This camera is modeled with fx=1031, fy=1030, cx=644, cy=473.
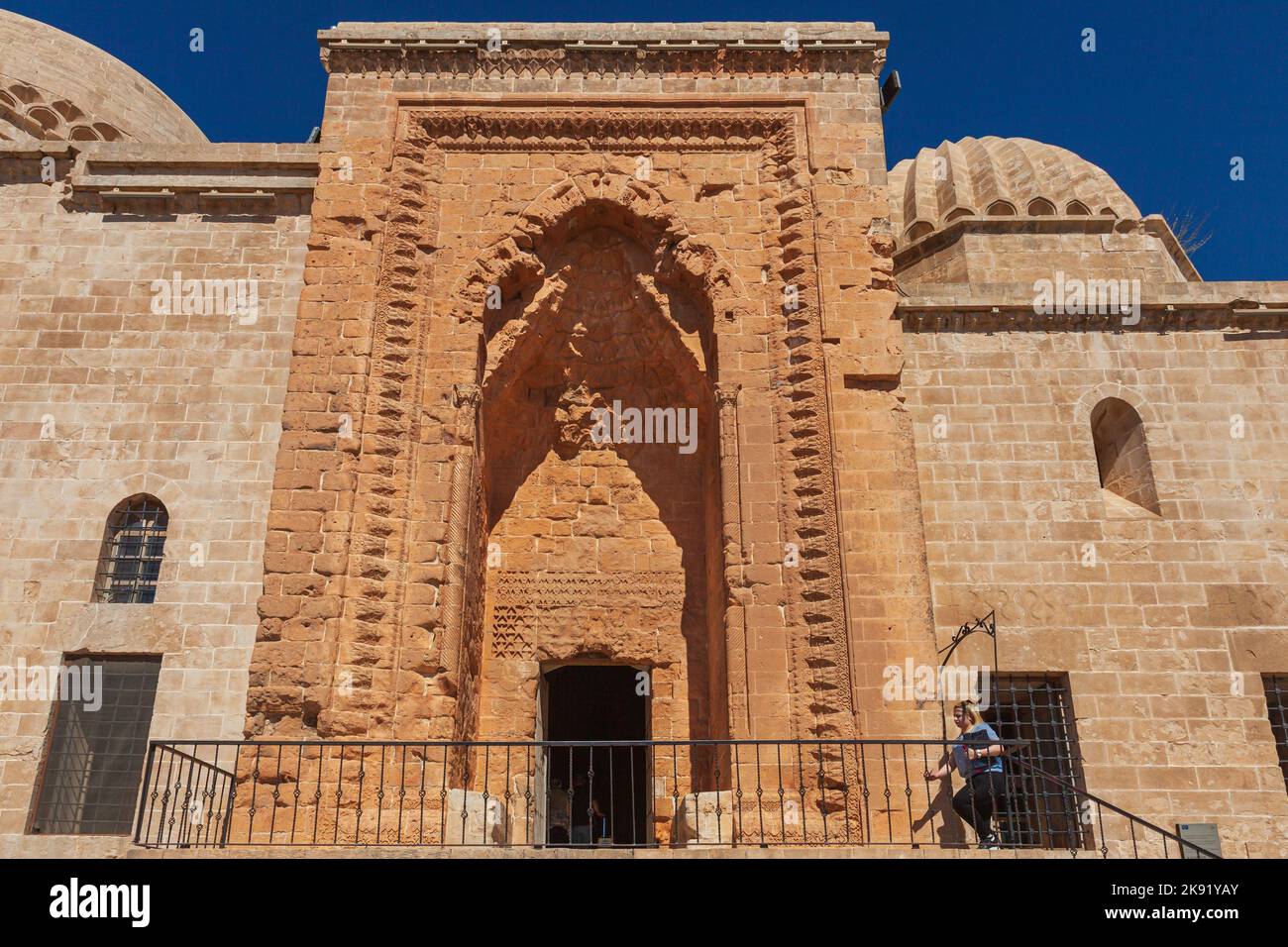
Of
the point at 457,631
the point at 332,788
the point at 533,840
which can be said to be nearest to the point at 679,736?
the point at 533,840

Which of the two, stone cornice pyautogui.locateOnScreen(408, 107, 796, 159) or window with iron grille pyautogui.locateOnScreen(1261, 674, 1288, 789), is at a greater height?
stone cornice pyautogui.locateOnScreen(408, 107, 796, 159)

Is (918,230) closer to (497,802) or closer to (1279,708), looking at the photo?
(1279,708)

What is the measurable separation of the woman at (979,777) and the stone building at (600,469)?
0.30 metres

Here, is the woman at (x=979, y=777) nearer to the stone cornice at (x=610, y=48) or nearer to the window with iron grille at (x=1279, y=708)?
the window with iron grille at (x=1279, y=708)

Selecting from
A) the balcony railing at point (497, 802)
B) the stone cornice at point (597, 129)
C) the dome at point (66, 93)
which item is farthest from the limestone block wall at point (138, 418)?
the dome at point (66, 93)

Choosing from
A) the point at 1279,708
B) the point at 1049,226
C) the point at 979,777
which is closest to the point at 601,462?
the point at 979,777

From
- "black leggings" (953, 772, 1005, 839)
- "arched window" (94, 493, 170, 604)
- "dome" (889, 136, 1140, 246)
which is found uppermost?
"dome" (889, 136, 1140, 246)

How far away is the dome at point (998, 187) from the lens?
14656 mm

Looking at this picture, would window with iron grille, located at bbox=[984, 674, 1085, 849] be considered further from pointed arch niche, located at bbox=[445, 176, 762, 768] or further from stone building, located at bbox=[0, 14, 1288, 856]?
pointed arch niche, located at bbox=[445, 176, 762, 768]

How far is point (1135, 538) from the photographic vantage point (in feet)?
32.4

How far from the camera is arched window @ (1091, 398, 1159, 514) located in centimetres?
1022

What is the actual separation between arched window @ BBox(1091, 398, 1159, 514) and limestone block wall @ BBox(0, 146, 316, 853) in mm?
8296
